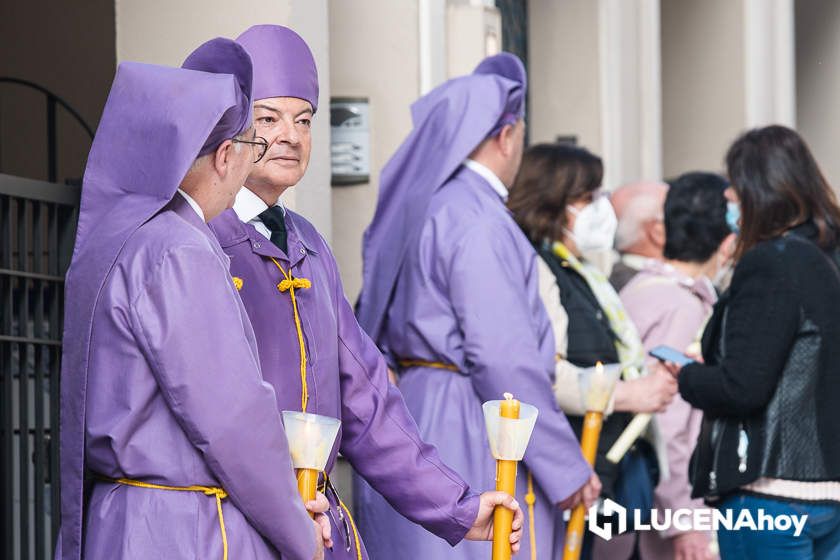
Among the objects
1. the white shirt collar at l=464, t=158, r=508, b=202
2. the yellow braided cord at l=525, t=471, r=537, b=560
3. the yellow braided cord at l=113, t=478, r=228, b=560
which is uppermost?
the white shirt collar at l=464, t=158, r=508, b=202

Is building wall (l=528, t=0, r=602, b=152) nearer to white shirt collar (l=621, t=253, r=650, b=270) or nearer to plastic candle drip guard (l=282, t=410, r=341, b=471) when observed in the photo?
white shirt collar (l=621, t=253, r=650, b=270)

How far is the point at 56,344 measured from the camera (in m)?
4.93

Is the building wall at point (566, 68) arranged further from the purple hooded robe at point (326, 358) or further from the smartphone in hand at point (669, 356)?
the purple hooded robe at point (326, 358)

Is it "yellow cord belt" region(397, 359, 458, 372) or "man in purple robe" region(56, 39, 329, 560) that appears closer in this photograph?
"man in purple robe" region(56, 39, 329, 560)

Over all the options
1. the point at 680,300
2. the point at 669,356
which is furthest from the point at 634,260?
the point at 669,356

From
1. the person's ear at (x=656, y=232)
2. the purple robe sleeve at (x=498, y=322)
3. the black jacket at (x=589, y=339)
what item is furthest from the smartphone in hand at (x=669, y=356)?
the person's ear at (x=656, y=232)

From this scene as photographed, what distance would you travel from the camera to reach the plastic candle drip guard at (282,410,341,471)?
134 inches

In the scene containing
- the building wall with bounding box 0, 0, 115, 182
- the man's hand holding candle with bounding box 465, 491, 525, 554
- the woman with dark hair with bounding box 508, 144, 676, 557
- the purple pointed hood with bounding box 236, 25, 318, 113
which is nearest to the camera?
the man's hand holding candle with bounding box 465, 491, 525, 554

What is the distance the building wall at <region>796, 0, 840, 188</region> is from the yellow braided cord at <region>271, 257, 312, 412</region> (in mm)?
11393

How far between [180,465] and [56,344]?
6.29 ft

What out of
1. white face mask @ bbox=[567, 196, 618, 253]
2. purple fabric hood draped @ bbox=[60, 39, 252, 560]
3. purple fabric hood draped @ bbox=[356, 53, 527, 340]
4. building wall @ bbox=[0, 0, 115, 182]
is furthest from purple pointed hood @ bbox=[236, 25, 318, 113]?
building wall @ bbox=[0, 0, 115, 182]

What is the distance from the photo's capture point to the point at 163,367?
121 inches

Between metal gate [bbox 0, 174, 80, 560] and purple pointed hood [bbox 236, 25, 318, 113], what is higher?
purple pointed hood [bbox 236, 25, 318, 113]

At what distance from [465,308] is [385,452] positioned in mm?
1244
